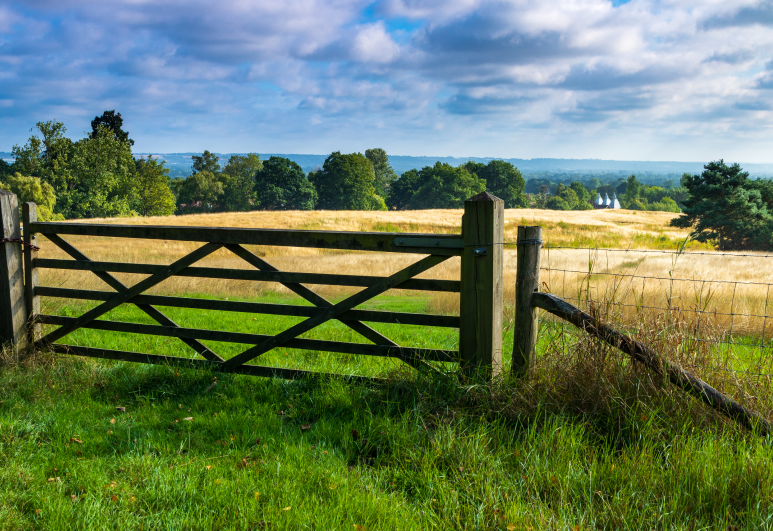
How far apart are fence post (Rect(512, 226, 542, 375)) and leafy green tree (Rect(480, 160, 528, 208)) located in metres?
122

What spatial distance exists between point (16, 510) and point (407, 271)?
3176 millimetres

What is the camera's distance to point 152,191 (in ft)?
273

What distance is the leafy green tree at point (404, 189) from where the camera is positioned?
405 feet

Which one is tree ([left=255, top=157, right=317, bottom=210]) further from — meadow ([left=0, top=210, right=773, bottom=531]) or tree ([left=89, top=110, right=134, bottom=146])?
meadow ([left=0, top=210, right=773, bottom=531])

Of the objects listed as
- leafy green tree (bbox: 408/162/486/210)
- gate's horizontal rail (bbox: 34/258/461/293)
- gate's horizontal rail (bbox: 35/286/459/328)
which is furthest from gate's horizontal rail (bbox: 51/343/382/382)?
leafy green tree (bbox: 408/162/486/210)

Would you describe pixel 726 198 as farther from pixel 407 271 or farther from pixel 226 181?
pixel 226 181

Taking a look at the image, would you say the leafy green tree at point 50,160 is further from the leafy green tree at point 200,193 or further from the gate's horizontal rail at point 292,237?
the gate's horizontal rail at point 292,237

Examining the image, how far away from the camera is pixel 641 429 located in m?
3.76

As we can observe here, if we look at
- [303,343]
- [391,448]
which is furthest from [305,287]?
[391,448]

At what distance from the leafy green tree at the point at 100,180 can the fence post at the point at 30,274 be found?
7279 cm

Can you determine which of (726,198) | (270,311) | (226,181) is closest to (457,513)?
(270,311)

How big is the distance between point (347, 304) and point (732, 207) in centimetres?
4374

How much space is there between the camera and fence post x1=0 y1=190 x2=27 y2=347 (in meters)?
5.82

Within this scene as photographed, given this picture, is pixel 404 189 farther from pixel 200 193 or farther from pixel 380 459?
pixel 380 459
